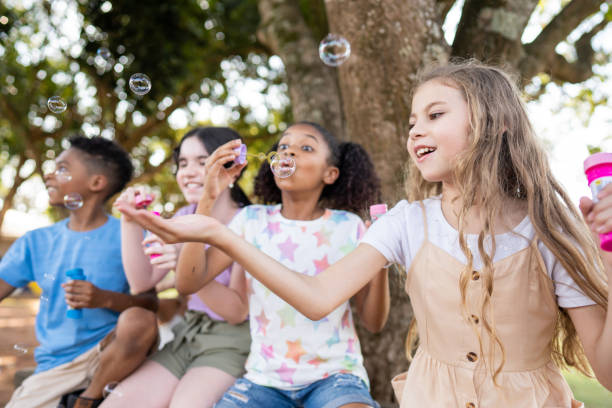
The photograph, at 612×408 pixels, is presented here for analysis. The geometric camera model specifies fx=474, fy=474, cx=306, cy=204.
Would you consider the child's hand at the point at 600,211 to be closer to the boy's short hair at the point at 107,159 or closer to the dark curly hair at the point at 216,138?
the dark curly hair at the point at 216,138

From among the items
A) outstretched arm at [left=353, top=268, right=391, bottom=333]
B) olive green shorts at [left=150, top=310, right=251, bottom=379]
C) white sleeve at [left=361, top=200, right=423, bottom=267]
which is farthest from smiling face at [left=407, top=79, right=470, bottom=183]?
olive green shorts at [left=150, top=310, right=251, bottom=379]

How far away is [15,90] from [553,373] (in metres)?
10.4

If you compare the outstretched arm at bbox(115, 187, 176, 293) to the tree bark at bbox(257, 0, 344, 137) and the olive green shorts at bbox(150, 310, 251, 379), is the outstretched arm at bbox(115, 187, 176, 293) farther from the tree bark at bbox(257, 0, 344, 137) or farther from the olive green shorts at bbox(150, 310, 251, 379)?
the tree bark at bbox(257, 0, 344, 137)

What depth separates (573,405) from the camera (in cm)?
157

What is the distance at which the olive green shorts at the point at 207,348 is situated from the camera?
7.58 feet

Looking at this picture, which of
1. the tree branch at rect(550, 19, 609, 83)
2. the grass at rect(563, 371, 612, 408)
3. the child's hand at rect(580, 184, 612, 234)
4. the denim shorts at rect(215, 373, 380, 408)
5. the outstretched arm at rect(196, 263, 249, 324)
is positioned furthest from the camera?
the tree branch at rect(550, 19, 609, 83)

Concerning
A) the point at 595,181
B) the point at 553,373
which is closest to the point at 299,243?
the point at 553,373

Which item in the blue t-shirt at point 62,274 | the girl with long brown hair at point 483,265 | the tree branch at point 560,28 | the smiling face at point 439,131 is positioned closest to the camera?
the girl with long brown hair at point 483,265

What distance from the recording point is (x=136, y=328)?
2326 millimetres

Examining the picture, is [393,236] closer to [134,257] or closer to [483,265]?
[483,265]

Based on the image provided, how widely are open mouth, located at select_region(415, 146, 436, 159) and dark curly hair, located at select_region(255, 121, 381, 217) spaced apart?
819mm

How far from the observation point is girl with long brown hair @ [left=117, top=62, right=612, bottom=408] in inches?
60.1

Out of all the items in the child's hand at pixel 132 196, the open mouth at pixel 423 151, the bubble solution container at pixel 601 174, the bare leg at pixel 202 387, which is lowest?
the bare leg at pixel 202 387

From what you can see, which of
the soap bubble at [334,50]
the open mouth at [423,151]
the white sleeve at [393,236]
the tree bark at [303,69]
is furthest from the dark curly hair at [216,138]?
the open mouth at [423,151]
